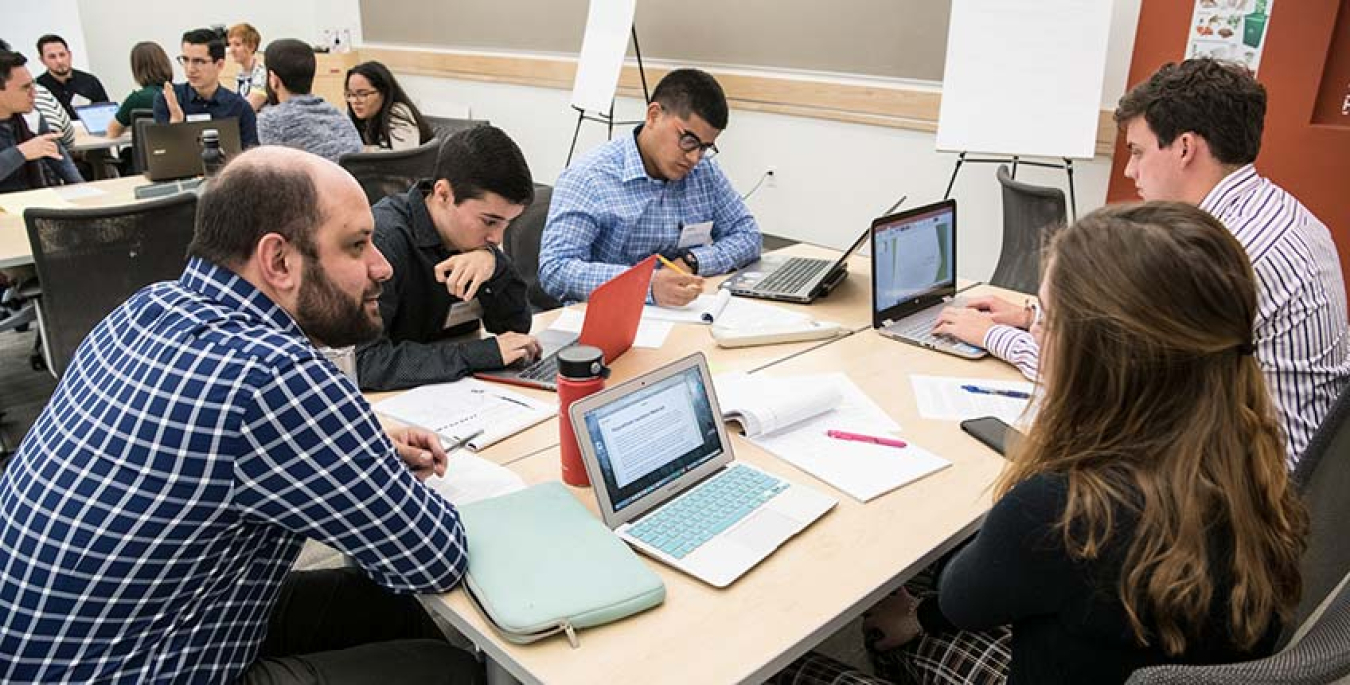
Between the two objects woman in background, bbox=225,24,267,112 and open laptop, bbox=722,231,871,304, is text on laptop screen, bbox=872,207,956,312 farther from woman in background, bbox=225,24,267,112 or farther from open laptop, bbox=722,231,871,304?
woman in background, bbox=225,24,267,112

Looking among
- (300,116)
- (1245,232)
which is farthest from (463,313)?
(300,116)

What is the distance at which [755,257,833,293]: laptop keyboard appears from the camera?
7.95 feet

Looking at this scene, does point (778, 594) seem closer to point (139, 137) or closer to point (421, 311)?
point (421, 311)

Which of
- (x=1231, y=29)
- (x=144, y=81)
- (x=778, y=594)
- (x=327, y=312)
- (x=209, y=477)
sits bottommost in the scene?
(x=778, y=594)

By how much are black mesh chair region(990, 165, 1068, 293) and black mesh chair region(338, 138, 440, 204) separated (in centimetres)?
200

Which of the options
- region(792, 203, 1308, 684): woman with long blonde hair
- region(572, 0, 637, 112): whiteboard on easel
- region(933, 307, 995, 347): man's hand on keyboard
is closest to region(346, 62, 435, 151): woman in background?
region(572, 0, 637, 112): whiteboard on easel

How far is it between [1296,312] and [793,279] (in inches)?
46.5

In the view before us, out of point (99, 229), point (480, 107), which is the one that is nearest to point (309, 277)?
point (99, 229)

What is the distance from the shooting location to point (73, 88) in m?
6.14

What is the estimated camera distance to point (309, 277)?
4.02ft

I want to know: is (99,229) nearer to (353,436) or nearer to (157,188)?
(157,188)

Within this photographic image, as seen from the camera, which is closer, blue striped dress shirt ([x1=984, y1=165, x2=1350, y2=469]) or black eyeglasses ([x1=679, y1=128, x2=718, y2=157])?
blue striped dress shirt ([x1=984, y1=165, x2=1350, y2=469])

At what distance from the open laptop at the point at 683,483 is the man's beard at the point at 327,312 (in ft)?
1.18

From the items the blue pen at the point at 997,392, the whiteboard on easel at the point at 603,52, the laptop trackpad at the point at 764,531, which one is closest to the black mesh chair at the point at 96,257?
the laptop trackpad at the point at 764,531
